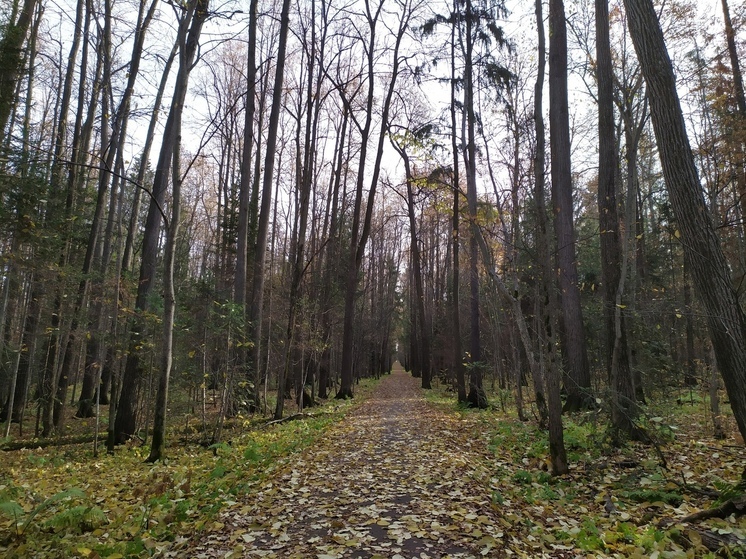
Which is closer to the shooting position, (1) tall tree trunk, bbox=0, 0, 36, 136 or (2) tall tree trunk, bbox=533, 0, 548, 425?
(2) tall tree trunk, bbox=533, 0, 548, 425

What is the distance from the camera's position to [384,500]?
501 centimetres

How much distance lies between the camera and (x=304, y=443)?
8.39 meters

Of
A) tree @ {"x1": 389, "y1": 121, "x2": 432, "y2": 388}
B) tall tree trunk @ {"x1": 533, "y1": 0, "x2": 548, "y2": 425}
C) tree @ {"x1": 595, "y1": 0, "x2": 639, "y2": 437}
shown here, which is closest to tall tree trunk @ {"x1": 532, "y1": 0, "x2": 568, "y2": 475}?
tall tree trunk @ {"x1": 533, "y1": 0, "x2": 548, "y2": 425}

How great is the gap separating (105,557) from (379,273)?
113 ft

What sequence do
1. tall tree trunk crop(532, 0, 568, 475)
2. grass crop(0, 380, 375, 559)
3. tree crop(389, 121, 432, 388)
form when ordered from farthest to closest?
tree crop(389, 121, 432, 388), tall tree trunk crop(532, 0, 568, 475), grass crop(0, 380, 375, 559)

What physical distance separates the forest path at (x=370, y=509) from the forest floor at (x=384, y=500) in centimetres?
2

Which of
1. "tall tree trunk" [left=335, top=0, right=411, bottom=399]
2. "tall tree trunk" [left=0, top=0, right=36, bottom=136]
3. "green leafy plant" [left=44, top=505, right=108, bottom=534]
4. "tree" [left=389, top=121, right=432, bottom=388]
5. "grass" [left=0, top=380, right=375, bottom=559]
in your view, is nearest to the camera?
"grass" [left=0, top=380, right=375, bottom=559]

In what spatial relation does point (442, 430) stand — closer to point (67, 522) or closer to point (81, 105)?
point (67, 522)

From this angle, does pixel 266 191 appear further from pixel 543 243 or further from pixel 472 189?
pixel 543 243

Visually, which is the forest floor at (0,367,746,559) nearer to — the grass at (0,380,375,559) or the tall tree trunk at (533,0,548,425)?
the grass at (0,380,375,559)

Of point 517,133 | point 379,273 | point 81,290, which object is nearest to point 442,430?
point 517,133

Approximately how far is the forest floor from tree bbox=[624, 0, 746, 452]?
130cm

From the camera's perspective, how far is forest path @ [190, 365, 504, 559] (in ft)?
12.3

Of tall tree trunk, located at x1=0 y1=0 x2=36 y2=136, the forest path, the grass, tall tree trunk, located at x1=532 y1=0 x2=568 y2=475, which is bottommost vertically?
the grass
